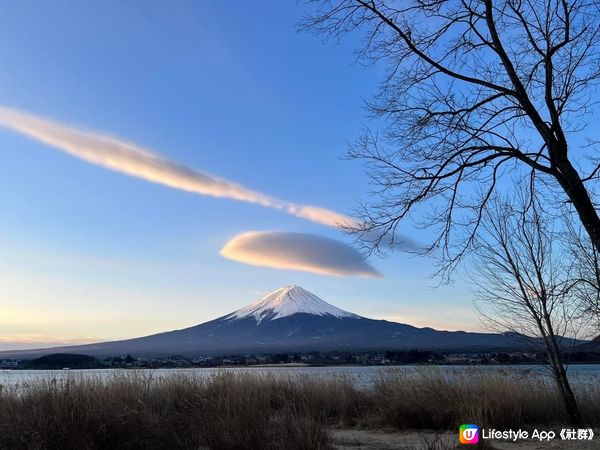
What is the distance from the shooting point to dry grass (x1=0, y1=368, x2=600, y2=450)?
7.36 m

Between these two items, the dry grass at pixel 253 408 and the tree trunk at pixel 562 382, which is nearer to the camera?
the dry grass at pixel 253 408

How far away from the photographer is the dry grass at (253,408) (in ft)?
24.2

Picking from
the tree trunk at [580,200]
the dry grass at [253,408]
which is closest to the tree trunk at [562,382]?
the dry grass at [253,408]

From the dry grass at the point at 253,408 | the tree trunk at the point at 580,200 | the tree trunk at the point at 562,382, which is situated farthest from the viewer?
the tree trunk at the point at 562,382

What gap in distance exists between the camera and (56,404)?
765cm

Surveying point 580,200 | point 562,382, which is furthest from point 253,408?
point 562,382

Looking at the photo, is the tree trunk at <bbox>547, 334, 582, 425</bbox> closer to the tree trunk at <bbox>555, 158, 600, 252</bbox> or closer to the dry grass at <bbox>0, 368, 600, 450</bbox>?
the dry grass at <bbox>0, 368, 600, 450</bbox>

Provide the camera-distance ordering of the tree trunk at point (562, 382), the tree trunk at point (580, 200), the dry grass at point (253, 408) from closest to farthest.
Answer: the tree trunk at point (580, 200)
the dry grass at point (253, 408)
the tree trunk at point (562, 382)

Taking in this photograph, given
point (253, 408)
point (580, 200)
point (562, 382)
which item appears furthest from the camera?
point (562, 382)

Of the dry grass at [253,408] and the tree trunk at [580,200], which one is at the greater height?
the tree trunk at [580,200]

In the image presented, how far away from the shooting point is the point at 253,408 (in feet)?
Answer: 26.8

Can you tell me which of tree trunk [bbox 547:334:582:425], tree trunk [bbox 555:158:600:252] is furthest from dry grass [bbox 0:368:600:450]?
tree trunk [bbox 555:158:600:252]

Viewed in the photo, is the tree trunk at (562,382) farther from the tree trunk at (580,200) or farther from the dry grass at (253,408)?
the tree trunk at (580,200)

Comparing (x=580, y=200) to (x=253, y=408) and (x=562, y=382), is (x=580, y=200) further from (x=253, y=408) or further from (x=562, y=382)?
(x=562, y=382)
